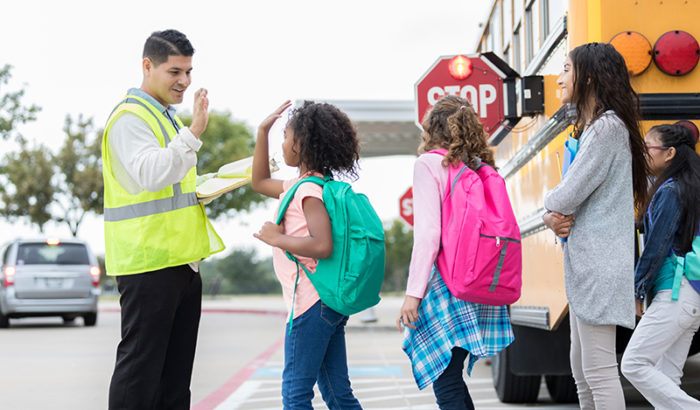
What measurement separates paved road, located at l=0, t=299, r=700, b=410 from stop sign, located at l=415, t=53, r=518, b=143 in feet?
6.68

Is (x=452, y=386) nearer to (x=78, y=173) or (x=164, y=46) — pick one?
(x=164, y=46)

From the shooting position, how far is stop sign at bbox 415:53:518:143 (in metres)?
5.10

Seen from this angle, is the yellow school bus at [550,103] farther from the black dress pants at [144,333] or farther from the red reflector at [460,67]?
the black dress pants at [144,333]

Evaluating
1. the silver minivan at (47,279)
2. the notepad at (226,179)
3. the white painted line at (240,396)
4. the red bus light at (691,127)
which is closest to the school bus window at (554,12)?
the red bus light at (691,127)

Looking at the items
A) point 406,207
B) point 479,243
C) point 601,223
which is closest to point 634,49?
point 601,223

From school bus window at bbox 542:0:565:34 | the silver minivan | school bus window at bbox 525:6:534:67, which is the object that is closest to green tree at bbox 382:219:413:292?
the silver minivan

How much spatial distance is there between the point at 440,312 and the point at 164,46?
1410mm

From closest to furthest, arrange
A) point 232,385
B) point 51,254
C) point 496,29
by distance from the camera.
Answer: point 496,29 → point 232,385 → point 51,254

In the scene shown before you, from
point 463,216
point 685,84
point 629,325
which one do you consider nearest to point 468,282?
point 463,216

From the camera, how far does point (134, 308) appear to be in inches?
119

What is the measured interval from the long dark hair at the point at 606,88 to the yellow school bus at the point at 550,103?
49 cm

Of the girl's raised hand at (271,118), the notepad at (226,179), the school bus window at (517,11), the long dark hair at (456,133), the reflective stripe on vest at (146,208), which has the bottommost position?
the reflective stripe on vest at (146,208)

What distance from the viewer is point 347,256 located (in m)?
3.11

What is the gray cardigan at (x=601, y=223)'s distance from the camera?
3047 millimetres
